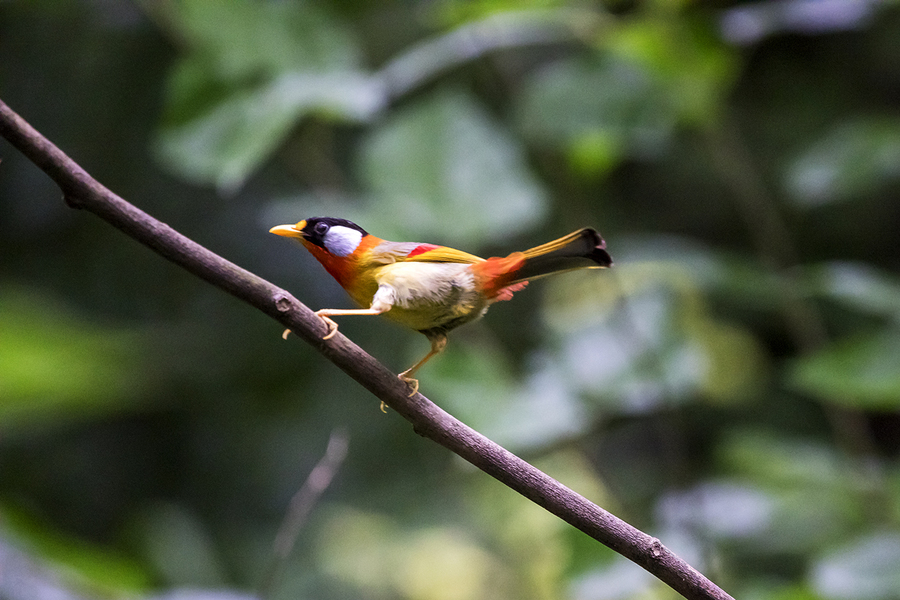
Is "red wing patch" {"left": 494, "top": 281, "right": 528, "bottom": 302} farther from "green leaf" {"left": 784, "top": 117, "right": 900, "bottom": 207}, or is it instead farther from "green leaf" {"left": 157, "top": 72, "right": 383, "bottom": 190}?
"green leaf" {"left": 784, "top": 117, "right": 900, "bottom": 207}

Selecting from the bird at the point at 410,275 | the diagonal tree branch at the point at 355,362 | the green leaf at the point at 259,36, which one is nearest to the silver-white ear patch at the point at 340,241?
the bird at the point at 410,275

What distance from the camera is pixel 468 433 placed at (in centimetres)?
70

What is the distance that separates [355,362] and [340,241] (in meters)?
0.17

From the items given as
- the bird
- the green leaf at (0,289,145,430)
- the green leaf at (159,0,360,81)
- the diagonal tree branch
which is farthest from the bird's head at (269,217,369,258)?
the green leaf at (0,289,145,430)

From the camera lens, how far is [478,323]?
7.33 feet

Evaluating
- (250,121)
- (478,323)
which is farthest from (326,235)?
(478,323)

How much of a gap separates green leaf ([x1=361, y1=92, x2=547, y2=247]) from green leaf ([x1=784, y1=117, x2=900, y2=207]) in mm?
716

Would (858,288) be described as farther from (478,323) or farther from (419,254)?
(419,254)

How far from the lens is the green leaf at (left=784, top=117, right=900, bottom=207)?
6.07 feet

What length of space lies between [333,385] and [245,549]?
638 millimetres

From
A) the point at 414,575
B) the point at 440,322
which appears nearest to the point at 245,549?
the point at 414,575

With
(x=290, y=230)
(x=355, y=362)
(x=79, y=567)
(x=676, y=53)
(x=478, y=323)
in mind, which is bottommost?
(x=79, y=567)

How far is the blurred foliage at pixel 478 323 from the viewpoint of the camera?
165 cm

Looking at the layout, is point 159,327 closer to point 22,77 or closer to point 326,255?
point 22,77
